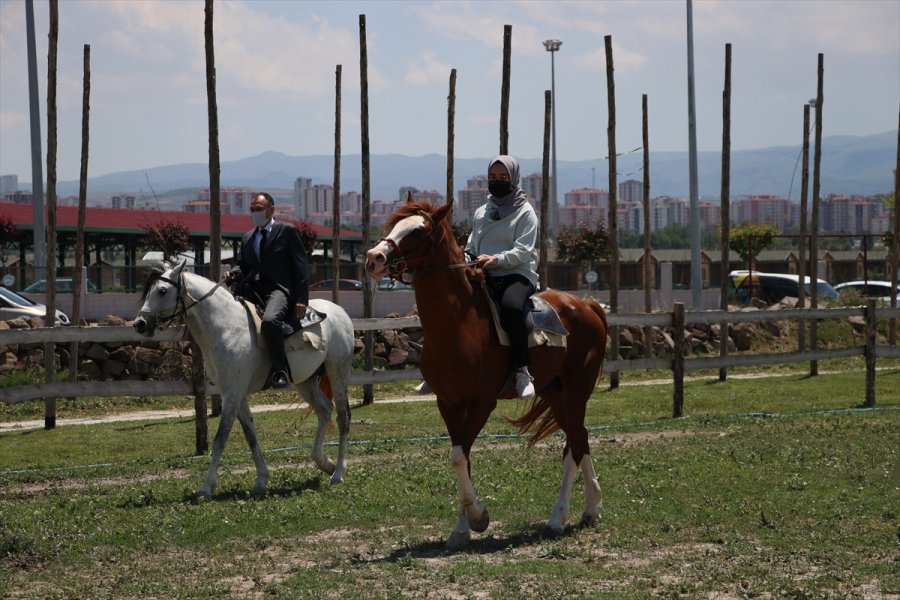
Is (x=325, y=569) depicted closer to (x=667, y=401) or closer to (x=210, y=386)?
(x=210, y=386)

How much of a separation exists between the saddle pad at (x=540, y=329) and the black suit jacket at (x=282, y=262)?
3060 mm

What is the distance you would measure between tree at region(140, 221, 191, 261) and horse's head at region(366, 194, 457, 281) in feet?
108

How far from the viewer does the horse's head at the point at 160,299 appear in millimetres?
11180

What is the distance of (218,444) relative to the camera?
11.4m

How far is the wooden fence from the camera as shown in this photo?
46.1ft

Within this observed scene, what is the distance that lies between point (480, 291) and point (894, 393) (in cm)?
1521

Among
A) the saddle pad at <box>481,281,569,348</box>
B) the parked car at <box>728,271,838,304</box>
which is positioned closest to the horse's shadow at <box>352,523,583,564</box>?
the saddle pad at <box>481,281,569,348</box>

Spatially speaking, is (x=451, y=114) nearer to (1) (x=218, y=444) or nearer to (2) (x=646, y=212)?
(2) (x=646, y=212)

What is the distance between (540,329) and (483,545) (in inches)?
69.6

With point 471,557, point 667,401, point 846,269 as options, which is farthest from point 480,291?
point 846,269

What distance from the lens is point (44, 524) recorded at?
9.53 m

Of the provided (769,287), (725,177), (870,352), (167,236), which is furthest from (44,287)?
(769,287)

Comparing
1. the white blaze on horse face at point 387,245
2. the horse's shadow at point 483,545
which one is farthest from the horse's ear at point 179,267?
the horse's shadow at point 483,545

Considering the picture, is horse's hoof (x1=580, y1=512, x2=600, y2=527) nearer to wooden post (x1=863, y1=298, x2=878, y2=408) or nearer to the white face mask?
the white face mask
